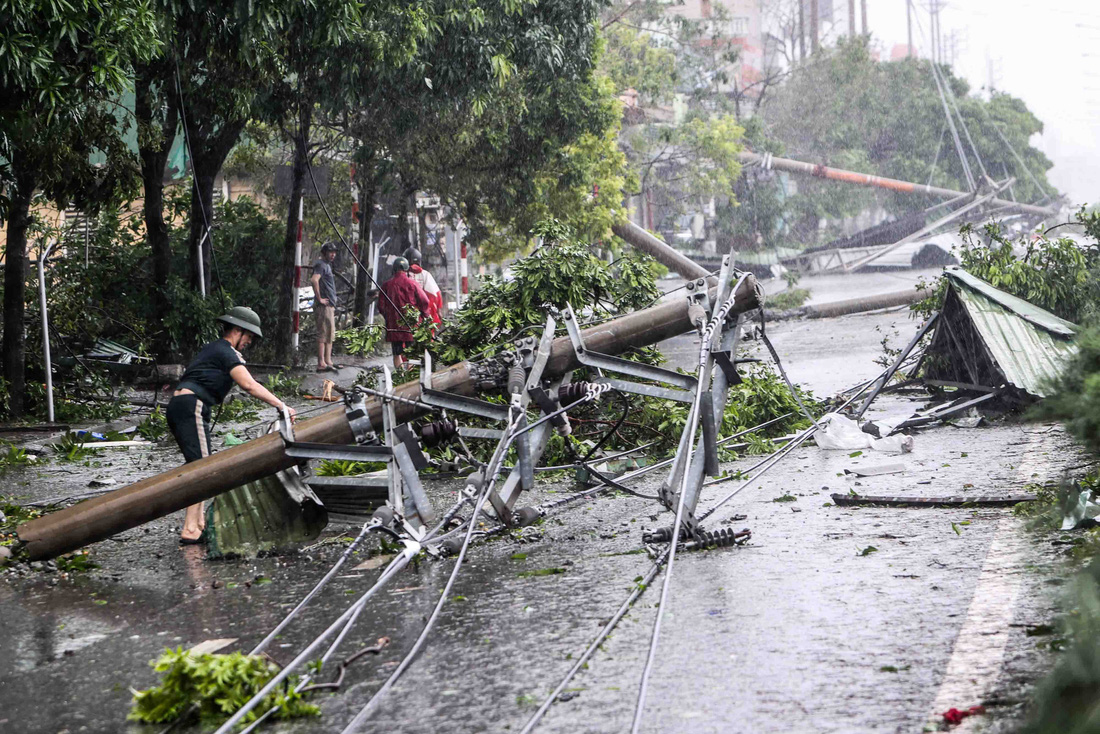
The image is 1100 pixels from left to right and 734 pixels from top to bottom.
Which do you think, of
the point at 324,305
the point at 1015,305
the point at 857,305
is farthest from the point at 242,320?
the point at 857,305

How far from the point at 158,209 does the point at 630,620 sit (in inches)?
509

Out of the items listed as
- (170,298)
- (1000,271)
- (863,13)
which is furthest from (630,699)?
(863,13)

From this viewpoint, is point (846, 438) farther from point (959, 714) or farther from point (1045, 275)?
point (959, 714)

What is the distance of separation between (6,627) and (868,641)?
4.11 meters

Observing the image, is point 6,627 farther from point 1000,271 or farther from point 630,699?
point 1000,271

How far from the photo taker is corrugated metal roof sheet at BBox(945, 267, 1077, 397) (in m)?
10.5

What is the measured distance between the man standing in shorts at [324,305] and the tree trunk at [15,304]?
5231 mm

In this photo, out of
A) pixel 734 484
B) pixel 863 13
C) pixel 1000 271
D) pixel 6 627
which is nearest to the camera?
pixel 6 627

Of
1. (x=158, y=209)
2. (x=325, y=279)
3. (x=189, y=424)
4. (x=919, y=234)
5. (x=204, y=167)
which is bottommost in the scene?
(x=189, y=424)

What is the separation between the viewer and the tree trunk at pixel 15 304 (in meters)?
12.9

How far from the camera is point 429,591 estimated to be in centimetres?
602

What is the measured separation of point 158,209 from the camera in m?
16.3

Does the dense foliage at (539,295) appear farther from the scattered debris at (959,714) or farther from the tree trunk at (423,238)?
the tree trunk at (423,238)

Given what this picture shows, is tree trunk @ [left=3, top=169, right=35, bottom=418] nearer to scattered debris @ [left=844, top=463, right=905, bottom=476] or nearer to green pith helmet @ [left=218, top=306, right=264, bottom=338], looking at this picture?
green pith helmet @ [left=218, top=306, right=264, bottom=338]
